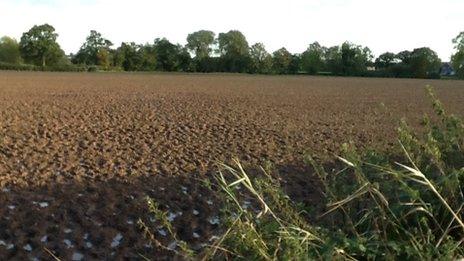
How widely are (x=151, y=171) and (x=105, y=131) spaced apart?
257 inches

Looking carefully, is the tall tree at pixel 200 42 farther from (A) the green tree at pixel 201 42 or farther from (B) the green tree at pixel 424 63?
(B) the green tree at pixel 424 63

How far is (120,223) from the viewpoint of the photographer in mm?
7438

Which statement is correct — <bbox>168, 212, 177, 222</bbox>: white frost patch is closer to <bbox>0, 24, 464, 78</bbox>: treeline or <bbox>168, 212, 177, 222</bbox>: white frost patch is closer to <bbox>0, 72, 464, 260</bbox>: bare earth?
<bbox>0, 72, 464, 260</bbox>: bare earth

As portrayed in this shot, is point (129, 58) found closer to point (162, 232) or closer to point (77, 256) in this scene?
point (162, 232)

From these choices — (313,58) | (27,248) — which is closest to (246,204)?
(27,248)

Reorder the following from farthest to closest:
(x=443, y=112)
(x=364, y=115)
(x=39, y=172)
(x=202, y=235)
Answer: (x=364, y=115), (x=39, y=172), (x=202, y=235), (x=443, y=112)

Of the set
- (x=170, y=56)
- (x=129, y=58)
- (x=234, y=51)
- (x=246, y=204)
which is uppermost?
(x=234, y=51)

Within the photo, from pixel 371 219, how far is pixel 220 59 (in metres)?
125

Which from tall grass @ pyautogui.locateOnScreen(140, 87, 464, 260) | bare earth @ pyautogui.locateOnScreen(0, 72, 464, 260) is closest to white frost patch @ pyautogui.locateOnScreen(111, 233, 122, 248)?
bare earth @ pyautogui.locateOnScreen(0, 72, 464, 260)

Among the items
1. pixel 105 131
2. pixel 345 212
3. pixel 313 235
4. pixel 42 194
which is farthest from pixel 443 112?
pixel 105 131

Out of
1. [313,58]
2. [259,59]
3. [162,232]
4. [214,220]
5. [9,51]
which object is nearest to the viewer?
[162,232]

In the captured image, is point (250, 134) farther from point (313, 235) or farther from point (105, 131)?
point (313, 235)

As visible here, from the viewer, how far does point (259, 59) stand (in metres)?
133

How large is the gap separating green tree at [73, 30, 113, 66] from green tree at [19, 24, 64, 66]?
5465 millimetres
